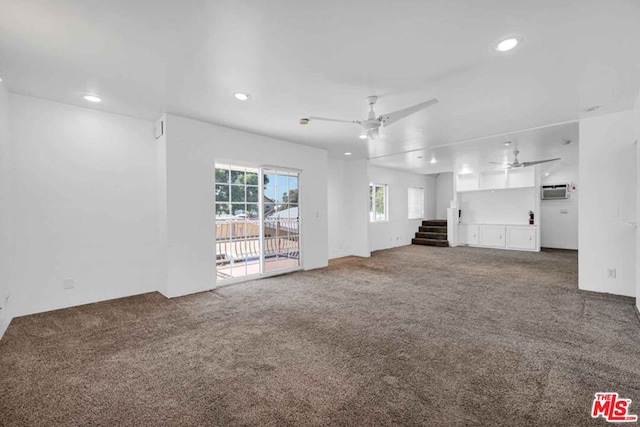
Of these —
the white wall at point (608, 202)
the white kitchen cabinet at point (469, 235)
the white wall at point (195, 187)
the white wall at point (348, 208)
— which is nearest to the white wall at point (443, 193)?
the white kitchen cabinet at point (469, 235)

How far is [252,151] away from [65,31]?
3.07m

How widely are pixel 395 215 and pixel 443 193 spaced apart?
332 centimetres

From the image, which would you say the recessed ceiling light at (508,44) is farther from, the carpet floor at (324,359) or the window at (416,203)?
the window at (416,203)

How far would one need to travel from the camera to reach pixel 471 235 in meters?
10.1

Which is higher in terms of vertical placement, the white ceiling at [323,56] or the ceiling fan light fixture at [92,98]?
the ceiling fan light fixture at [92,98]

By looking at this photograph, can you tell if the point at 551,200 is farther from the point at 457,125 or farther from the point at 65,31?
the point at 65,31

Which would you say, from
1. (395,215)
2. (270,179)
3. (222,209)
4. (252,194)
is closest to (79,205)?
(222,209)

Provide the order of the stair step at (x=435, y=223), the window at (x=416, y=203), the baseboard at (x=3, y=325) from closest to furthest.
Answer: the baseboard at (x=3, y=325) < the stair step at (x=435, y=223) < the window at (x=416, y=203)

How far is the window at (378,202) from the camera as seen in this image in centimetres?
905

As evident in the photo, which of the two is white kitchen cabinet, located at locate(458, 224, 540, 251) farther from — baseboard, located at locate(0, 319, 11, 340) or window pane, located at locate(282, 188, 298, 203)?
baseboard, located at locate(0, 319, 11, 340)

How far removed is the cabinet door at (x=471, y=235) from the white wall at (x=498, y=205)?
37 centimetres

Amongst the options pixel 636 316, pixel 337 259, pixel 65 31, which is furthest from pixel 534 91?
pixel 337 259

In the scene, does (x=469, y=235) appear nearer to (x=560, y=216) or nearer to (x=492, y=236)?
(x=492, y=236)

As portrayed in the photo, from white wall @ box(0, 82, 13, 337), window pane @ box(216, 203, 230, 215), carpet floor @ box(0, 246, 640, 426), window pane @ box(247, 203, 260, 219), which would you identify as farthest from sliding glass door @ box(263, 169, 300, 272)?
white wall @ box(0, 82, 13, 337)
